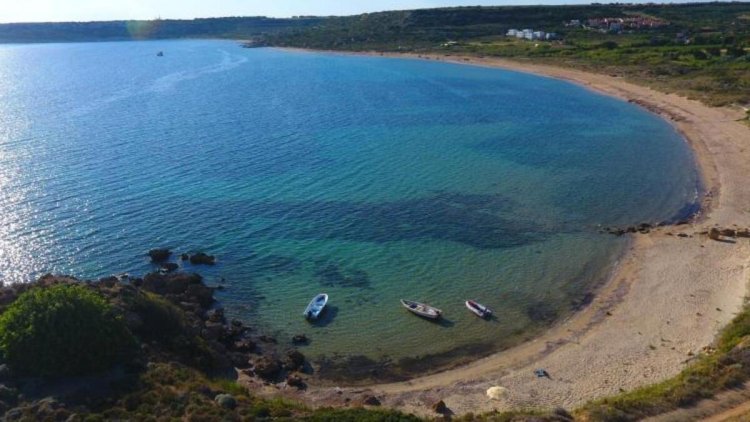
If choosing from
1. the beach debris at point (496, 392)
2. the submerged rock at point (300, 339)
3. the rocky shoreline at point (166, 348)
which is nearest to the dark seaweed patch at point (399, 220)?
the rocky shoreline at point (166, 348)

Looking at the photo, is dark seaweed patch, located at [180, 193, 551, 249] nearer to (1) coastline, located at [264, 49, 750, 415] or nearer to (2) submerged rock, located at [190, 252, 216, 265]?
(2) submerged rock, located at [190, 252, 216, 265]

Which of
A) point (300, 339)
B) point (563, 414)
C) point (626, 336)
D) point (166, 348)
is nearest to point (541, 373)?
point (563, 414)

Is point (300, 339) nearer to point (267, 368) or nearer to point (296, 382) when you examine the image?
point (267, 368)

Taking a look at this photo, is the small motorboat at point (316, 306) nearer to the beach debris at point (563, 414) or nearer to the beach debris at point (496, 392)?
the beach debris at point (496, 392)

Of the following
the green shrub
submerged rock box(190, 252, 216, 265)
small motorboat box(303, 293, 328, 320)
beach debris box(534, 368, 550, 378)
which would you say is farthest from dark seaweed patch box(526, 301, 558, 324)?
the green shrub

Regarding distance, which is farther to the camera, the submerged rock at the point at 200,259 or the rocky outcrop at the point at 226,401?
the submerged rock at the point at 200,259
